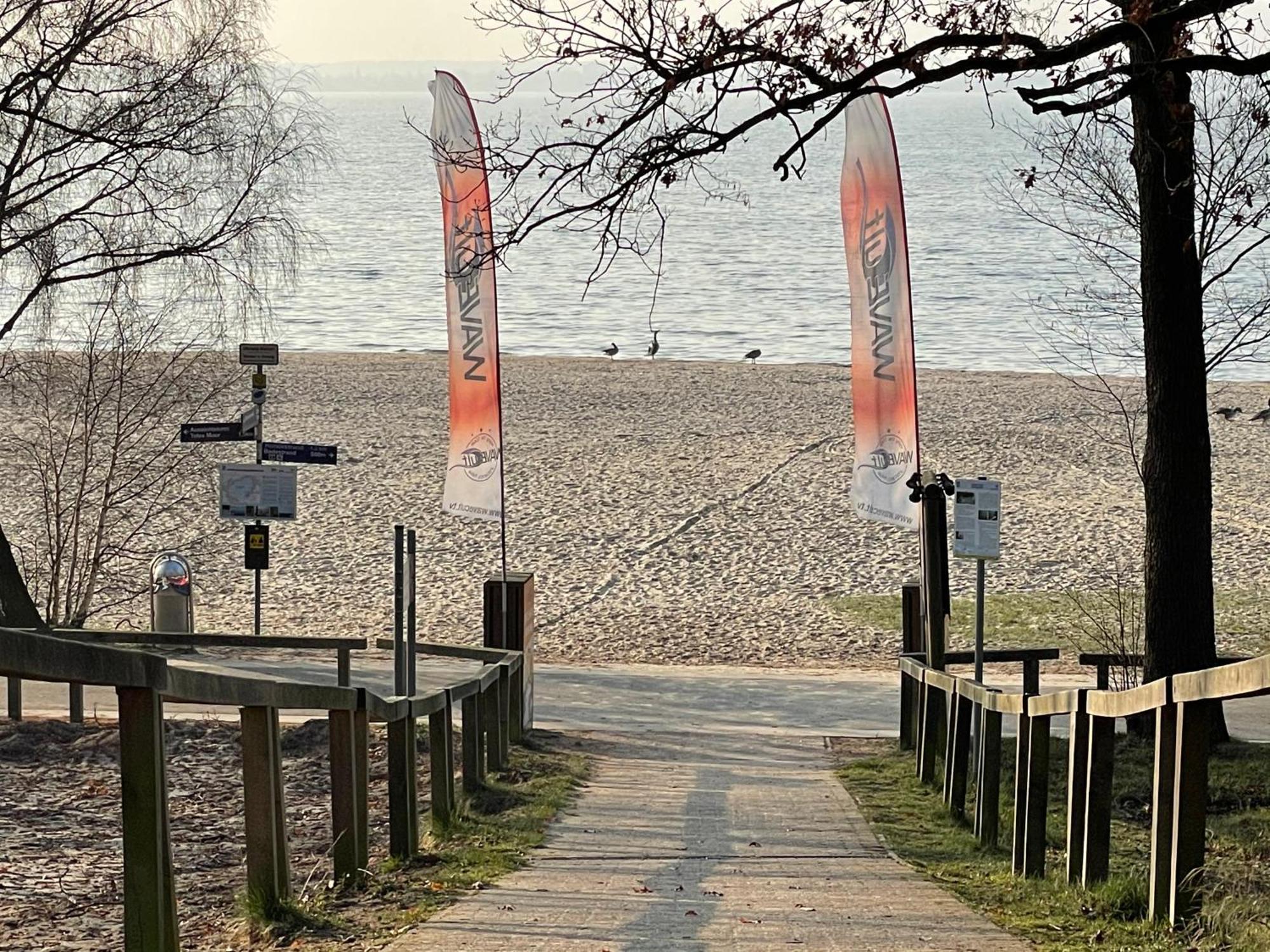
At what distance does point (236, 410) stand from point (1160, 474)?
2450cm

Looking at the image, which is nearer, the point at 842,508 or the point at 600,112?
the point at 600,112

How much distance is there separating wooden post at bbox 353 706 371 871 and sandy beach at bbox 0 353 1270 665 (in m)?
11.1

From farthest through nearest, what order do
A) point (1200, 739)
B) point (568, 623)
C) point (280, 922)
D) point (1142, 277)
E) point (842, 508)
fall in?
point (842, 508) → point (568, 623) → point (1142, 277) → point (280, 922) → point (1200, 739)

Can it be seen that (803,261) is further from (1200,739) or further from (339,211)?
(1200,739)

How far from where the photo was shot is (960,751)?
9.05 metres

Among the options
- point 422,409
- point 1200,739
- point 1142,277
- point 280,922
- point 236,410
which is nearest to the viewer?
point 1200,739

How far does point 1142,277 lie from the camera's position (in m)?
10.9

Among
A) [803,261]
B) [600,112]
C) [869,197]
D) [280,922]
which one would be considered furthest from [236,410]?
[803,261]

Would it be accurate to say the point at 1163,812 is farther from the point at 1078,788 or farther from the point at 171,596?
the point at 171,596

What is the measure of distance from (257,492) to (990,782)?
27.1 feet

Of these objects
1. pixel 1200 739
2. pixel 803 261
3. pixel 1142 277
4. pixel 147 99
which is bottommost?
pixel 1200 739

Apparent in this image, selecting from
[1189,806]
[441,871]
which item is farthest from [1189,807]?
[441,871]

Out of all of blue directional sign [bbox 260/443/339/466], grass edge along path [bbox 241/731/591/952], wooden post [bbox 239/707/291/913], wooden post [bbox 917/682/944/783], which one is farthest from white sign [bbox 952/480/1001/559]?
wooden post [bbox 239/707/291/913]

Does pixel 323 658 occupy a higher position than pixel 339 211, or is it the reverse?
pixel 339 211
